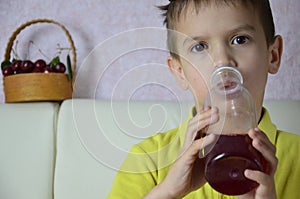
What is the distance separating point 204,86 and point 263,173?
0.17 metres

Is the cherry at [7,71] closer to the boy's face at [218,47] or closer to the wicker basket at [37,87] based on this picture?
the wicker basket at [37,87]

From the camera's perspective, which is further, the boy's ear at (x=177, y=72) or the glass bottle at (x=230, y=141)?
the boy's ear at (x=177, y=72)

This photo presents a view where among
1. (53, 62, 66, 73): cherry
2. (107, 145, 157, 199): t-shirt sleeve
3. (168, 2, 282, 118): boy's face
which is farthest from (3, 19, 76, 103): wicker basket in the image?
(168, 2, 282, 118): boy's face

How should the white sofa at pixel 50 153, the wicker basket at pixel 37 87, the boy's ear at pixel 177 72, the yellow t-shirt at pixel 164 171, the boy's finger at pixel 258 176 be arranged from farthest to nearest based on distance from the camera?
1. the wicker basket at pixel 37 87
2. the white sofa at pixel 50 153
3. the yellow t-shirt at pixel 164 171
4. the boy's ear at pixel 177 72
5. the boy's finger at pixel 258 176

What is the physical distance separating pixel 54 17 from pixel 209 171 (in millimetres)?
1182

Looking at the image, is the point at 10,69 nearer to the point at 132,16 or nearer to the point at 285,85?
the point at 132,16

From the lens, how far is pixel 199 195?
3.05 feet

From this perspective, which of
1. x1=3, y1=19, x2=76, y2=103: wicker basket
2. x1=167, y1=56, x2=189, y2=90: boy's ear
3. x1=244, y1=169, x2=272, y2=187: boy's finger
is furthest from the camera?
x1=3, y1=19, x2=76, y2=103: wicker basket

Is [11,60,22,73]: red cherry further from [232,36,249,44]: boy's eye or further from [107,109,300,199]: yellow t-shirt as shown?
[232,36,249,44]: boy's eye

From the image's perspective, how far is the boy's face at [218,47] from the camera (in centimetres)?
75

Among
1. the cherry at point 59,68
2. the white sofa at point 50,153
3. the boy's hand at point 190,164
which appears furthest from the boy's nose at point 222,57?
the cherry at point 59,68

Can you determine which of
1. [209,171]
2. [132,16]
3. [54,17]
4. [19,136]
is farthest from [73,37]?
[209,171]

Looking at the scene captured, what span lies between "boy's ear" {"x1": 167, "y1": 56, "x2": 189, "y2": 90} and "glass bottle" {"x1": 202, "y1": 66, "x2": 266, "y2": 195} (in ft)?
0.16

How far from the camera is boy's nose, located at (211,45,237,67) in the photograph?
74 centimetres
